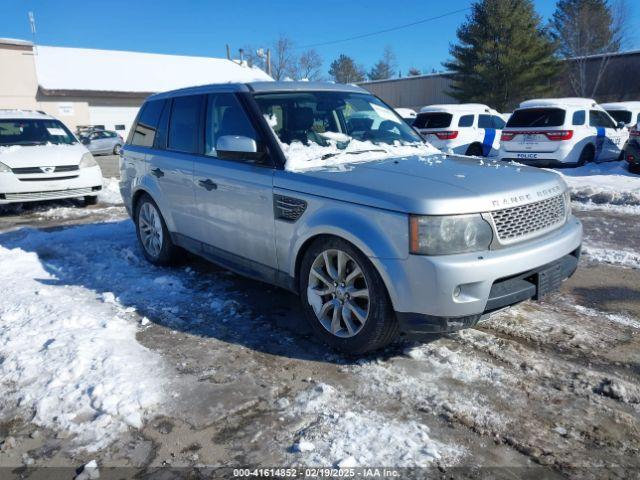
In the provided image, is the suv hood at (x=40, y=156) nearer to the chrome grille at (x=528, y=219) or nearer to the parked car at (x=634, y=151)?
the chrome grille at (x=528, y=219)

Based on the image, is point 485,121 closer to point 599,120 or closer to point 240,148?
point 599,120

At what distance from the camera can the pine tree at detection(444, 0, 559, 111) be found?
31.7 meters

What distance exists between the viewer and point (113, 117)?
34.2m

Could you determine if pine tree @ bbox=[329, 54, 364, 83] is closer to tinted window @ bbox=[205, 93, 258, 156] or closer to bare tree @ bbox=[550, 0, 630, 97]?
bare tree @ bbox=[550, 0, 630, 97]

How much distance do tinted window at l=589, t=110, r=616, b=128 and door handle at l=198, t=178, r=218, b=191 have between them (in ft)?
39.2

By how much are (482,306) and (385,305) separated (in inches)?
22.4

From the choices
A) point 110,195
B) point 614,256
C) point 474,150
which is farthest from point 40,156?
point 474,150

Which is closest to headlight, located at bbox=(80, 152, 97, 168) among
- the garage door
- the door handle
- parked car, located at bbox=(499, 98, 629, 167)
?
the door handle

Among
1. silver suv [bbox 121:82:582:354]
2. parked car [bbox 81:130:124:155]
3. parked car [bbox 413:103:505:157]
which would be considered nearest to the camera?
silver suv [bbox 121:82:582:354]

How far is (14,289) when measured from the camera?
502 cm

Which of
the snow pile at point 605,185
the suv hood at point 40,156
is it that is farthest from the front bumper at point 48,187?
the snow pile at point 605,185

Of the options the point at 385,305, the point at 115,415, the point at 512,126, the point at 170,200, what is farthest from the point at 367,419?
the point at 512,126

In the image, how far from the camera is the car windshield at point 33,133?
31.5 feet

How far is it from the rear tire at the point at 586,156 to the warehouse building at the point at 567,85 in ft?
60.9
